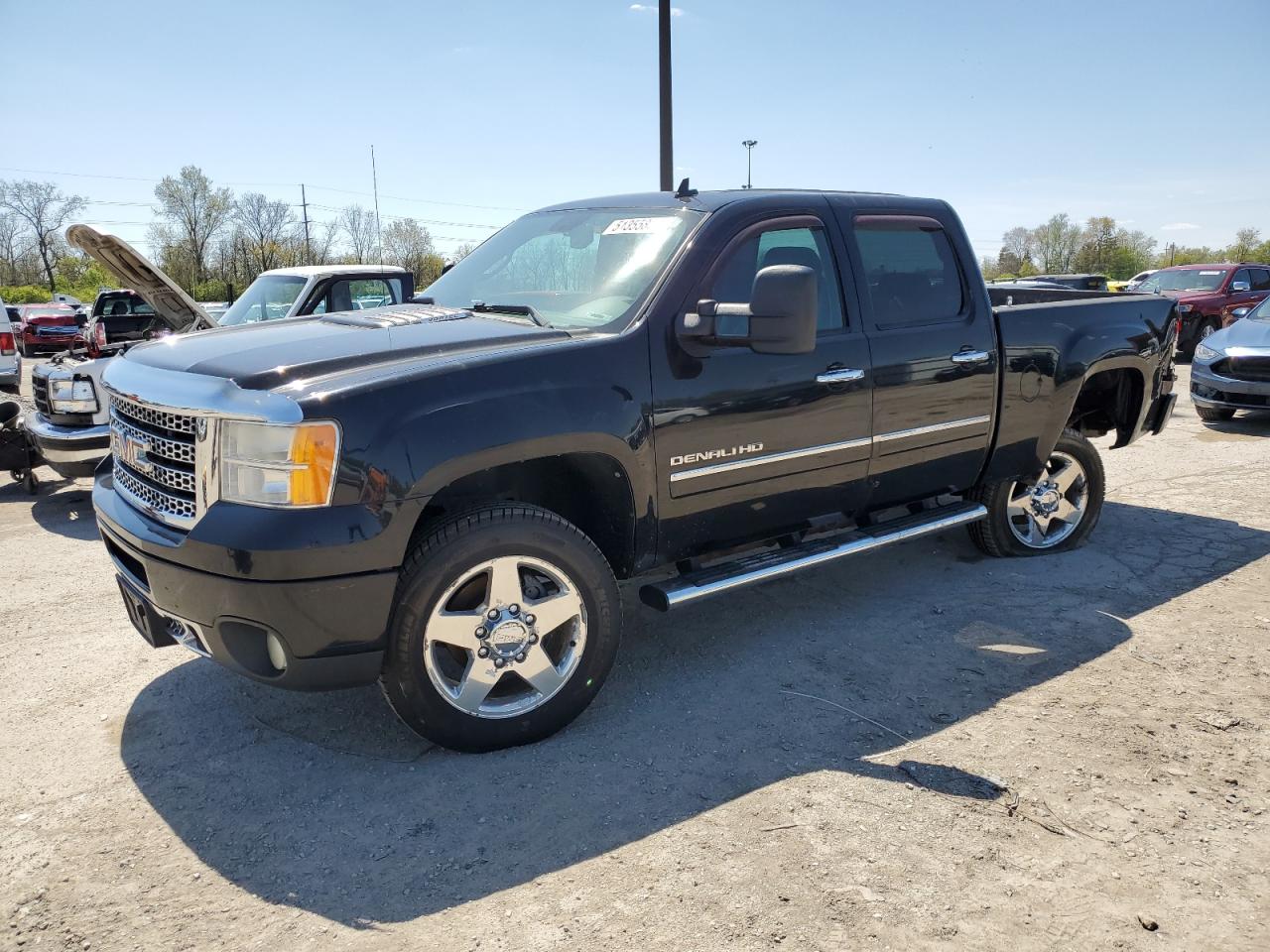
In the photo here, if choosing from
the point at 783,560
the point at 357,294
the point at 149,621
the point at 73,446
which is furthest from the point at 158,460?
the point at 357,294

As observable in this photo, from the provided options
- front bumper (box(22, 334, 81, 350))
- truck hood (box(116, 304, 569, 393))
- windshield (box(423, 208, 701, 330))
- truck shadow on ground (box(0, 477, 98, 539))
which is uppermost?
windshield (box(423, 208, 701, 330))

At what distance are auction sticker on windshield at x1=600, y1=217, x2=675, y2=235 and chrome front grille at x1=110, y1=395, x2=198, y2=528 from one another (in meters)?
1.98

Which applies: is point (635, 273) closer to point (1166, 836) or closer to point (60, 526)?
point (1166, 836)

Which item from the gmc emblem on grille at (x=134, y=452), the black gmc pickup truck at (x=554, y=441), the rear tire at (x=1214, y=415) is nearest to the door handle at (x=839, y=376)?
the black gmc pickup truck at (x=554, y=441)

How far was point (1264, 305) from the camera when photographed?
10758mm

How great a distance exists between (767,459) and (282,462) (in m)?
1.96

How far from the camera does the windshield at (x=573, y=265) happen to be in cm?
377

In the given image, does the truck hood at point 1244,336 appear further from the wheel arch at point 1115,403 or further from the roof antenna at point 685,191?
the roof antenna at point 685,191

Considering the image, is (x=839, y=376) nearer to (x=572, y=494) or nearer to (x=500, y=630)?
(x=572, y=494)

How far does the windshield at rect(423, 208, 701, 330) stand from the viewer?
3771mm

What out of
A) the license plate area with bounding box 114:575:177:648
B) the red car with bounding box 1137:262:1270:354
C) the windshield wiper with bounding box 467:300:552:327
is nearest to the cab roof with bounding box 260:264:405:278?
the windshield wiper with bounding box 467:300:552:327

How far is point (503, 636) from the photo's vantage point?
3.23m

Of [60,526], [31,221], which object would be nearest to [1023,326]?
[60,526]

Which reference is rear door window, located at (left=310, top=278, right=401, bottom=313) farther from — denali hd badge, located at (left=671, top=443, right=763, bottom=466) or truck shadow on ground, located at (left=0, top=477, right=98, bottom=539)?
denali hd badge, located at (left=671, top=443, right=763, bottom=466)
